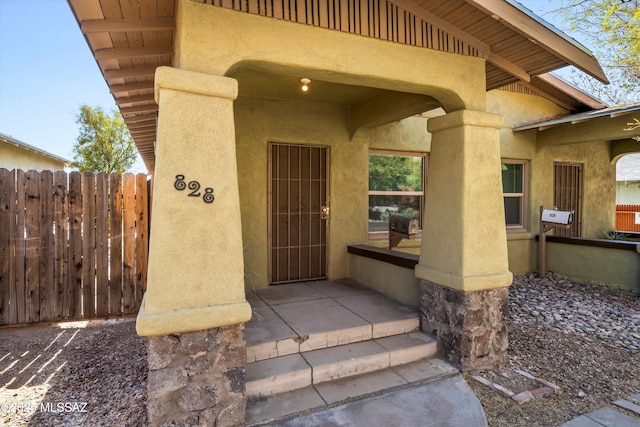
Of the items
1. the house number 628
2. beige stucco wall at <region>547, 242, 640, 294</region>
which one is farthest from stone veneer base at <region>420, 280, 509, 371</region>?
beige stucco wall at <region>547, 242, 640, 294</region>

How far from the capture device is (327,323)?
12.5ft

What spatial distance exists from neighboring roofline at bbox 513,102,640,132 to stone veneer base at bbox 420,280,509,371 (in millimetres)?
4640

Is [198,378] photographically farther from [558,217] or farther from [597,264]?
[597,264]

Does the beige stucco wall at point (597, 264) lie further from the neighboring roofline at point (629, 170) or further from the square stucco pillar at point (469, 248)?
the neighboring roofline at point (629, 170)

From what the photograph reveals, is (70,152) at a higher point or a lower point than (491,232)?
higher

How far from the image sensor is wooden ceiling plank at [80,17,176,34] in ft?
9.78

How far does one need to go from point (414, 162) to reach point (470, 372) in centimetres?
420

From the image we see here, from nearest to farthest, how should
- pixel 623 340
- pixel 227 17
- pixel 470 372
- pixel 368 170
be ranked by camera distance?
pixel 227 17 → pixel 470 372 → pixel 623 340 → pixel 368 170

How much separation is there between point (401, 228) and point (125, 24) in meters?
4.25

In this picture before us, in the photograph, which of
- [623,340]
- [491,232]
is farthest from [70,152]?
[623,340]

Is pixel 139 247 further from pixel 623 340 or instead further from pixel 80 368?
pixel 623 340

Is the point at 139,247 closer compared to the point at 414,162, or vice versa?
the point at 139,247

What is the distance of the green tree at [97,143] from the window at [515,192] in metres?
17.8

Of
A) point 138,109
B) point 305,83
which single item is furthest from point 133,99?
point 305,83
